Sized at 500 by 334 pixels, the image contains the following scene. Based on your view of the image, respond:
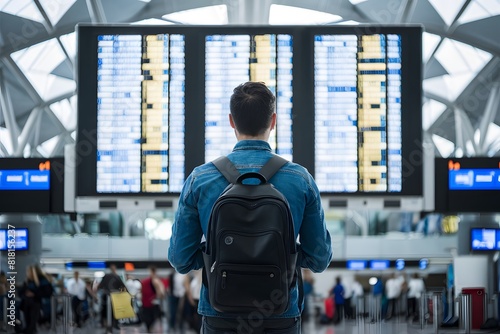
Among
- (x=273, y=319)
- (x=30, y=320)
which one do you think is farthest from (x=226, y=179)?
(x=30, y=320)

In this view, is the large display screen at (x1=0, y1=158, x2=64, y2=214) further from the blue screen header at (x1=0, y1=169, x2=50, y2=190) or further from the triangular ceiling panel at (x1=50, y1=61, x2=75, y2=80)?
the triangular ceiling panel at (x1=50, y1=61, x2=75, y2=80)

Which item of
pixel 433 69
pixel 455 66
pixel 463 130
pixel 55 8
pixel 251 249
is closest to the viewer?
pixel 251 249

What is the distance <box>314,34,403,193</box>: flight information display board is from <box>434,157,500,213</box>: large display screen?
1149mm

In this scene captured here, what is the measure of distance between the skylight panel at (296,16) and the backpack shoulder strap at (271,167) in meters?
20.8

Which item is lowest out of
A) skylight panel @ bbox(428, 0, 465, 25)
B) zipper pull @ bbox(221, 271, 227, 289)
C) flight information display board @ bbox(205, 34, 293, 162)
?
zipper pull @ bbox(221, 271, 227, 289)

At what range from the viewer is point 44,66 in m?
32.0

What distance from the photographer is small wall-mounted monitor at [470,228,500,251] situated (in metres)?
20.7

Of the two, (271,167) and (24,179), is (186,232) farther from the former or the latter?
(24,179)

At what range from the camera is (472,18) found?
1053 inches

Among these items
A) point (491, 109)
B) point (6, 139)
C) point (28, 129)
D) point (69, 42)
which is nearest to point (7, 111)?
point (6, 139)

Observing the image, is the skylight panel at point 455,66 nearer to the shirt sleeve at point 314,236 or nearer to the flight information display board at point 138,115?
the flight information display board at point 138,115

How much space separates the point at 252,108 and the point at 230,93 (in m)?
6.05

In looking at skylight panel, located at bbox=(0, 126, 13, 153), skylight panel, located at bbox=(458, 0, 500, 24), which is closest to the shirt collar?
skylight panel, located at bbox=(458, 0, 500, 24)

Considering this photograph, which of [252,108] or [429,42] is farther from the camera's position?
[429,42]
